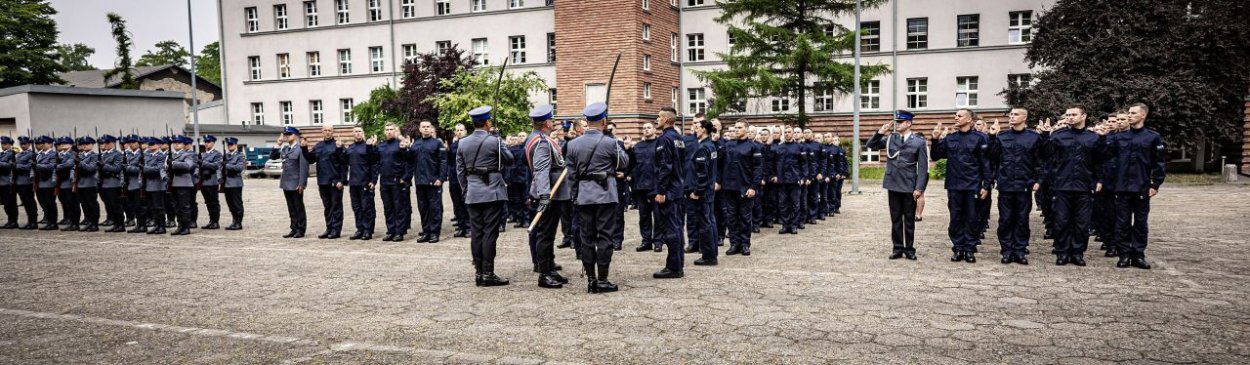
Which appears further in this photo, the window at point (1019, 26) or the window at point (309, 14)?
the window at point (309, 14)

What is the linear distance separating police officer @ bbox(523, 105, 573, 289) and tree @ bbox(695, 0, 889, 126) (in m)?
22.1

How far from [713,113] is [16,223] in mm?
23662

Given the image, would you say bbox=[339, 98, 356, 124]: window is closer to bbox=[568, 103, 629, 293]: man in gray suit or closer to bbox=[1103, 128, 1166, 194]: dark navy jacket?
bbox=[568, 103, 629, 293]: man in gray suit

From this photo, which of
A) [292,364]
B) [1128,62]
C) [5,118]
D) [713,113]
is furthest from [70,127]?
[1128,62]

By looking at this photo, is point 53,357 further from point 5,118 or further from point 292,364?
point 5,118

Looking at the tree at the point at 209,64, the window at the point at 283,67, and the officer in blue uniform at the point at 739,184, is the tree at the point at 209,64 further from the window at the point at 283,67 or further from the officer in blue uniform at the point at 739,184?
the officer in blue uniform at the point at 739,184

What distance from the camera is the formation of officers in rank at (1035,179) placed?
893 centimetres

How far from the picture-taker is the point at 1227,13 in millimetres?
27516

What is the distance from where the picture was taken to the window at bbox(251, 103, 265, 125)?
156ft

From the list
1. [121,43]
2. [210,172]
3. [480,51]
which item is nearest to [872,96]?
[480,51]

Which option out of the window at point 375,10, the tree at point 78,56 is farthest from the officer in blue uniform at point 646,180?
the tree at point 78,56

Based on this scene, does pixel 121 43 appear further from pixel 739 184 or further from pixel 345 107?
pixel 739 184

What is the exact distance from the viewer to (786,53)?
30203 mm

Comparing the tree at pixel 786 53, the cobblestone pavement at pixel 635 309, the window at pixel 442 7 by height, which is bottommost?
the cobblestone pavement at pixel 635 309
